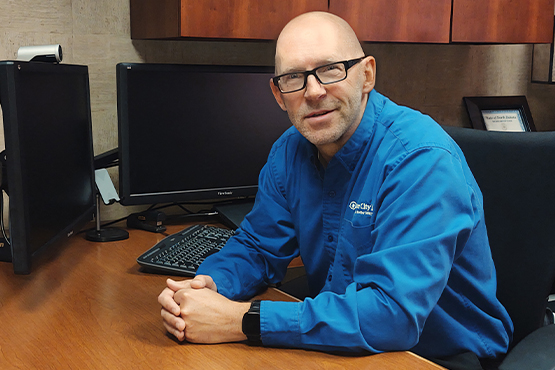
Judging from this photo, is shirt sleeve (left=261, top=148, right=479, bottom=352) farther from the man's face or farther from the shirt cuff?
the man's face

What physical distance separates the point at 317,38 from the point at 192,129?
2.37ft

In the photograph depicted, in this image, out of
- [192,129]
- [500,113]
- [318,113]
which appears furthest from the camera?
[500,113]

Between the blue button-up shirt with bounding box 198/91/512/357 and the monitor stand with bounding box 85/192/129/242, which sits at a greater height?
the blue button-up shirt with bounding box 198/91/512/357

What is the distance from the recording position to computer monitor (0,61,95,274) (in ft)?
3.77

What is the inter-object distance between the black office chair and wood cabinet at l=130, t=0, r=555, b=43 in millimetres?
647

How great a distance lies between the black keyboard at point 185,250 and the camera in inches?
55.8

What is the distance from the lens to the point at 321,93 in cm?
119

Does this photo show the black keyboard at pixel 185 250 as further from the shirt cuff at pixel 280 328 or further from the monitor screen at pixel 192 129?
the shirt cuff at pixel 280 328

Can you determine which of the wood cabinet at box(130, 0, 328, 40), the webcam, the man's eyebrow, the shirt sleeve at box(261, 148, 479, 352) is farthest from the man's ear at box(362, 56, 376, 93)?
the webcam

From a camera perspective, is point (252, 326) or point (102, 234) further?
point (102, 234)

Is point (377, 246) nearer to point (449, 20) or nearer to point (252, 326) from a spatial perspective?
point (252, 326)

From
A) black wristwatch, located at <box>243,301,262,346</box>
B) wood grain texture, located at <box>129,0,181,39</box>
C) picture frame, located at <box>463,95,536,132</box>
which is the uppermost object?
wood grain texture, located at <box>129,0,181,39</box>

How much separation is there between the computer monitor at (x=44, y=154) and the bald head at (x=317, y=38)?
1.78 feet

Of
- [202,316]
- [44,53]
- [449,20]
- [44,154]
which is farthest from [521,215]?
[44,53]
